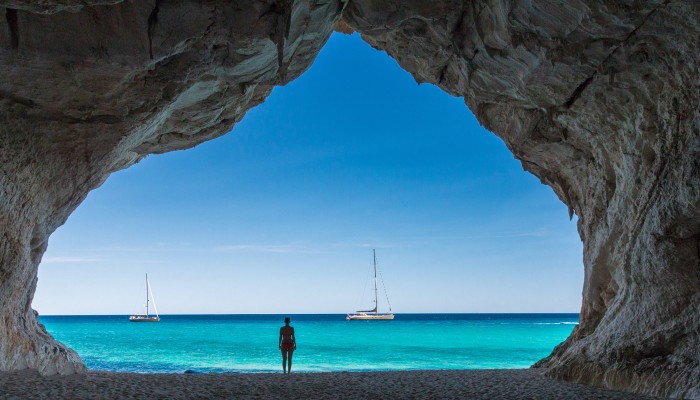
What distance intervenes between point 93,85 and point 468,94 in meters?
9.53

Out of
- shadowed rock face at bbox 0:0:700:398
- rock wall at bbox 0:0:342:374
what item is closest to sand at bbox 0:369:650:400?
shadowed rock face at bbox 0:0:700:398

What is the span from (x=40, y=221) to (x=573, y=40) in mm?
12828

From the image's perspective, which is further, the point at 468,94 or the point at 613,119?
the point at 468,94

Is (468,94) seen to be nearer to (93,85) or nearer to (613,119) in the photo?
(613,119)

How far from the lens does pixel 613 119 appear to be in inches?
462

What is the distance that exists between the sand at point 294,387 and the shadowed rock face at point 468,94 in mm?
1106

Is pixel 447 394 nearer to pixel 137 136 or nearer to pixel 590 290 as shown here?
pixel 590 290

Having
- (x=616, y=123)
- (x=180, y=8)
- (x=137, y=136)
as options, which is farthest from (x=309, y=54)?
(x=616, y=123)

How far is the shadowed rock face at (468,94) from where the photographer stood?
943cm

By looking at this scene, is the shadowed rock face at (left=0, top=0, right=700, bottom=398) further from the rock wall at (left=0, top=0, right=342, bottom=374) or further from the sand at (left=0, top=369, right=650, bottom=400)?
the sand at (left=0, top=369, right=650, bottom=400)

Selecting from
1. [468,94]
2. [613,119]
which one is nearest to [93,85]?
[468,94]

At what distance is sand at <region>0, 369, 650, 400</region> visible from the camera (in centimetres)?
919

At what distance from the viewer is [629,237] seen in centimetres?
1138

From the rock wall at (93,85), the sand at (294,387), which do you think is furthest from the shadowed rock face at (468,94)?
the sand at (294,387)
